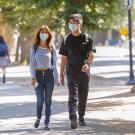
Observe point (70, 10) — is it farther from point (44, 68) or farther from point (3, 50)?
point (44, 68)

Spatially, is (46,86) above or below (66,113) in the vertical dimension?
above

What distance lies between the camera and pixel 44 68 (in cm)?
1119

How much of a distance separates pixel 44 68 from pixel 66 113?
2.68 meters

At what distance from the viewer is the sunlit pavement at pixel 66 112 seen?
36.7 feet

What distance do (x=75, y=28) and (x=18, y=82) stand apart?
538 inches

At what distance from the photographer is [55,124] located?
39.1ft

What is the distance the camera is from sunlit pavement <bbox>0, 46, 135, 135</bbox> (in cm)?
1117

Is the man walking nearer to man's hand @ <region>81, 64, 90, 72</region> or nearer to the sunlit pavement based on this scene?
man's hand @ <region>81, 64, 90, 72</region>

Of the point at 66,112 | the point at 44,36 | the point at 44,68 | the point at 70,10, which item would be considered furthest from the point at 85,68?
the point at 70,10

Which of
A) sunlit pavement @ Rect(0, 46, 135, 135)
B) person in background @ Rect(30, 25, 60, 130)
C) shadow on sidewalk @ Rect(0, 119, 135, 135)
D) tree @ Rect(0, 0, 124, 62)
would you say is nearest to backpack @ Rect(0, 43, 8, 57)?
tree @ Rect(0, 0, 124, 62)

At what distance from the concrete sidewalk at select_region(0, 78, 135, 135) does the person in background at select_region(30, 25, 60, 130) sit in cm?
59

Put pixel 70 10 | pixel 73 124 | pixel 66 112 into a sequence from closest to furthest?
pixel 73 124, pixel 66 112, pixel 70 10

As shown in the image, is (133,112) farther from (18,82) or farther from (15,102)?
(18,82)

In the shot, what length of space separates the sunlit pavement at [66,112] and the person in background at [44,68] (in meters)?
0.59
